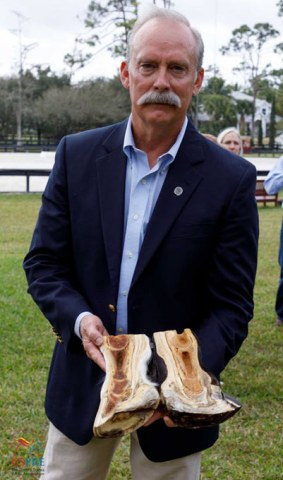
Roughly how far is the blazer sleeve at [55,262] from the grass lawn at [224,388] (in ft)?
6.64

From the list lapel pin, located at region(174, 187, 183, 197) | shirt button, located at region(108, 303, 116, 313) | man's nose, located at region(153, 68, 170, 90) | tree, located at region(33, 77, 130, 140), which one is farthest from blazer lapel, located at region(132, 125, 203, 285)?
tree, located at region(33, 77, 130, 140)

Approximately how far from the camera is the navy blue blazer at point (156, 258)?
7.55 feet

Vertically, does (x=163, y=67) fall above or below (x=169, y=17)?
below

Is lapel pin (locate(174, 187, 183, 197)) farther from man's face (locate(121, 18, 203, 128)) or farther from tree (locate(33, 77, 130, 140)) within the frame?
tree (locate(33, 77, 130, 140))

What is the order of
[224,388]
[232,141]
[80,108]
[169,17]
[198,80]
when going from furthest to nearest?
[80,108] < [232,141] < [224,388] < [198,80] < [169,17]

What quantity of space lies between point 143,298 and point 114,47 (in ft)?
143

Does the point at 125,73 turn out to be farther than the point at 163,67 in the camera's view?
Yes

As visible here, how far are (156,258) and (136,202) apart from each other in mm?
197

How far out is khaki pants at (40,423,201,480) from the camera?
2.44 m

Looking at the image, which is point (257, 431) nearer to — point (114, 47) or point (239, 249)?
point (239, 249)

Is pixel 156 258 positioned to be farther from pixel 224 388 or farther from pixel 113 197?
pixel 224 388

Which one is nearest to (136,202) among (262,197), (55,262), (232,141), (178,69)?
(55,262)

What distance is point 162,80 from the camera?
7.33ft

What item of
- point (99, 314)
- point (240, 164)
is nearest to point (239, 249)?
point (240, 164)
